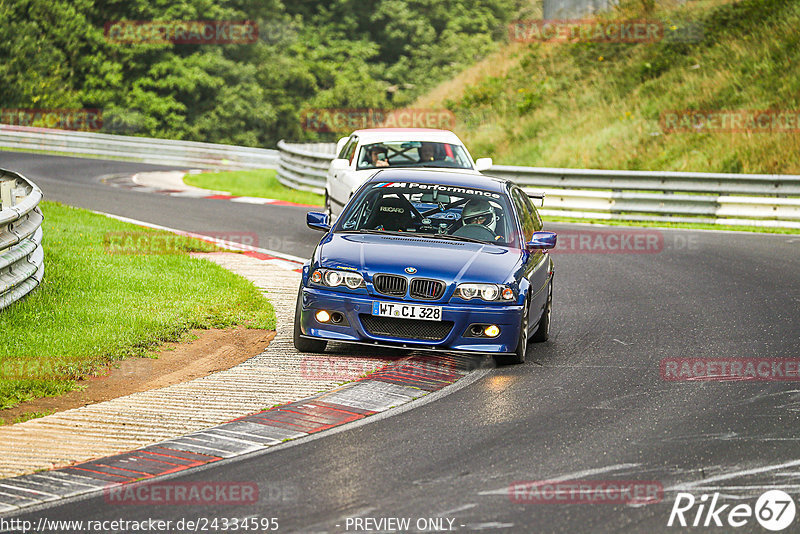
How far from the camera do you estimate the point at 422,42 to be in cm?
6650

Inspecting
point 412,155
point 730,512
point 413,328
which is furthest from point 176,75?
point 730,512

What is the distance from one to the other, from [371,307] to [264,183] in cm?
2123

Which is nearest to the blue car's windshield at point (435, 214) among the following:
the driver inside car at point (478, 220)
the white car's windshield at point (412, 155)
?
the driver inside car at point (478, 220)

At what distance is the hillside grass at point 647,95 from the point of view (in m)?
27.3

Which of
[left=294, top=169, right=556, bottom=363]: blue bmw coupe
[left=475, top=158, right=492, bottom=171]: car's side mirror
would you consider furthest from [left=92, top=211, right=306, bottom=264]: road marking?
[left=294, top=169, right=556, bottom=363]: blue bmw coupe

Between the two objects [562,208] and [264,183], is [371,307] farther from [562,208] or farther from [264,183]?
[264,183]

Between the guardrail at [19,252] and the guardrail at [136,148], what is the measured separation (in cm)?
2580

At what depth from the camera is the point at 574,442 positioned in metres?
6.86

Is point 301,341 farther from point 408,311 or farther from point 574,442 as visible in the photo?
point 574,442

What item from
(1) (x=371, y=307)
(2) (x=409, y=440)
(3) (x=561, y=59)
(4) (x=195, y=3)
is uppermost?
(4) (x=195, y=3)

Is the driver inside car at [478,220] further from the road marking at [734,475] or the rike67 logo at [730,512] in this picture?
the rike67 logo at [730,512]

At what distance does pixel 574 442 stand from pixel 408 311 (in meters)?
2.40

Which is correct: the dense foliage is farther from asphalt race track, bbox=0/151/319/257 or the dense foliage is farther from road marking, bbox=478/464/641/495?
road marking, bbox=478/464/641/495

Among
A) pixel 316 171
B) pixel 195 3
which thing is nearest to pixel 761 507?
pixel 316 171
